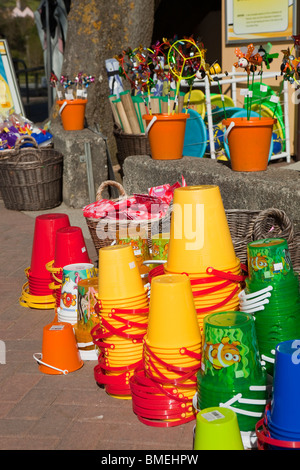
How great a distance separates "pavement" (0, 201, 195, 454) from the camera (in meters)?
2.79

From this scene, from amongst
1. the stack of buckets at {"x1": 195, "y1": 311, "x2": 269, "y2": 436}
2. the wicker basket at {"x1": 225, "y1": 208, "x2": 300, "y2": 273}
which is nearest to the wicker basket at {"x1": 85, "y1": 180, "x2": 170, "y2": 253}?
the wicker basket at {"x1": 225, "y1": 208, "x2": 300, "y2": 273}

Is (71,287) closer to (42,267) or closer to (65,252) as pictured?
(65,252)

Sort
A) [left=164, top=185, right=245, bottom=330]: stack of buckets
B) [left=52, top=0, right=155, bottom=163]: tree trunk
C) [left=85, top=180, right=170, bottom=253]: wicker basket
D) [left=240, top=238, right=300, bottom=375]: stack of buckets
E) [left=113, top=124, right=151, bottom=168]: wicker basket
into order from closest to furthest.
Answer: [left=240, top=238, right=300, bottom=375]: stack of buckets < [left=164, top=185, right=245, bottom=330]: stack of buckets < [left=85, top=180, right=170, bottom=253]: wicker basket < [left=113, top=124, right=151, bottom=168]: wicker basket < [left=52, top=0, right=155, bottom=163]: tree trunk

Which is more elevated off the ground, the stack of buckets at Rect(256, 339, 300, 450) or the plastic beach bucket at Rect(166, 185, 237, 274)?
the plastic beach bucket at Rect(166, 185, 237, 274)

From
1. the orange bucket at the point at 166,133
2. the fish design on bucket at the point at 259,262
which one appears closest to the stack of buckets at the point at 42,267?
the orange bucket at the point at 166,133

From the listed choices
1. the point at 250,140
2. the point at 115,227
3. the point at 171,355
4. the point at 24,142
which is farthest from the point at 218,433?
the point at 24,142

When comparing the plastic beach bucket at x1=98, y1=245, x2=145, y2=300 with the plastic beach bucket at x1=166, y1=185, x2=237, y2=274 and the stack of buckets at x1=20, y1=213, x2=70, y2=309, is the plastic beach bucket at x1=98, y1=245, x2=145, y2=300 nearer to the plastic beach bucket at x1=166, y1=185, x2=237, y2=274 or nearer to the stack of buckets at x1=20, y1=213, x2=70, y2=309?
the plastic beach bucket at x1=166, y1=185, x2=237, y2=274

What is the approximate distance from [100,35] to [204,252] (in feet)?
18.3

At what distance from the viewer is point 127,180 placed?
584 cm

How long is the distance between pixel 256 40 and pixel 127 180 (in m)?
2.69

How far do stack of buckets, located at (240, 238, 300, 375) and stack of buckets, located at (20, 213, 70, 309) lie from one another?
1771 mm

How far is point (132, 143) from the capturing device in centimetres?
691

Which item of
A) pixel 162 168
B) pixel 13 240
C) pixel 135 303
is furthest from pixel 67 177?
pixel 135 303
